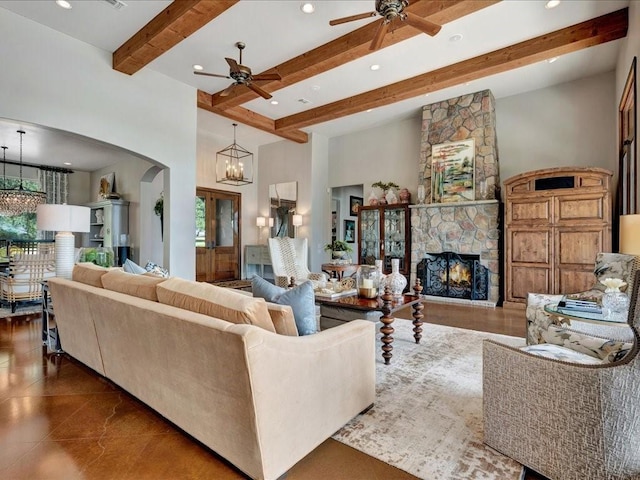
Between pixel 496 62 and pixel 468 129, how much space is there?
1.45 metres

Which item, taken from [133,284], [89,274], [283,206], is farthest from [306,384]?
[283,206]

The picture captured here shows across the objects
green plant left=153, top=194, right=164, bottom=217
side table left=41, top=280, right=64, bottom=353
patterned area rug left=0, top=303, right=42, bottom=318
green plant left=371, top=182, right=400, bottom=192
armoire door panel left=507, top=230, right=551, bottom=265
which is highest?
green plant left=371, top=182, right=400, bottom=192

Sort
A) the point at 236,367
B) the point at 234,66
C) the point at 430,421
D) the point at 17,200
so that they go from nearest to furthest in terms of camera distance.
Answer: the point at 236,367
the point at 430,421
the point at 234,66
the point at 17,200

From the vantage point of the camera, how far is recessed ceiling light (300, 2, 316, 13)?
339 cm

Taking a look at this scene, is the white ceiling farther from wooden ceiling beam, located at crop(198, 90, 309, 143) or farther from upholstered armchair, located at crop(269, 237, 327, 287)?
upholstered armchair, located at crop(269, 237, 327, 287)

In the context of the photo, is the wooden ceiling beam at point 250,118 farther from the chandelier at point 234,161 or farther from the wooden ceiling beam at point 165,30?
the wooden ceiling beam at point 165,30

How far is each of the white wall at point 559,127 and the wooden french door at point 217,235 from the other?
244 inches

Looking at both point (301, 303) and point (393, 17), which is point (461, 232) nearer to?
point (393, 17)

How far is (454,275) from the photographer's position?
5836 millimetres

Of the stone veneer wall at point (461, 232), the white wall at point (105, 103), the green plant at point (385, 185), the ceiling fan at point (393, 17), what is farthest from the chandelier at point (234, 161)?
the ceiling fan at point (393, 17)

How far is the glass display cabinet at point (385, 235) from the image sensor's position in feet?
21.4

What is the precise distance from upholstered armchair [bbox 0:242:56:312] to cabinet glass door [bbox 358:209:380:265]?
558cm

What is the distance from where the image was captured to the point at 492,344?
1.68m

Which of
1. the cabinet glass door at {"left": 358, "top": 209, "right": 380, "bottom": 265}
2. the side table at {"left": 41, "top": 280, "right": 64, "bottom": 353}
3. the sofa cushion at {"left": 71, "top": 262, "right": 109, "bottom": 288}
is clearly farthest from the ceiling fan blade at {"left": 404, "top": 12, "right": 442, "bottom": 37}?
the side table at {"left": 41, "top": 280, "right": 64, "bottom": 353}
